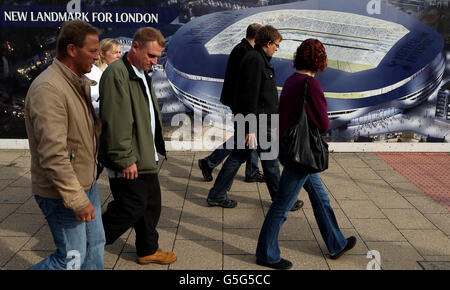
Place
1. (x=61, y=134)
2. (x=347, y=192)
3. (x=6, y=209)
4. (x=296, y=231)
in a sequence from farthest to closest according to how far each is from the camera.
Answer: (x=347, y=192) → (x=6, y=209) → (x=296, y=231) → (x=61, y=134)

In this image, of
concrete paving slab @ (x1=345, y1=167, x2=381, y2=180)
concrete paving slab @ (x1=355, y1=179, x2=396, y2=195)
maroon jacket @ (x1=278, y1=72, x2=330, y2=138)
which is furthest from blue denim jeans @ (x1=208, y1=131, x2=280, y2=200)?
concrete paving slab @ (x1=345, y1=167, x2=381, y2=180)

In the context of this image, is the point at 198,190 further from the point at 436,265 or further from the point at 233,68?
the point at 436,265

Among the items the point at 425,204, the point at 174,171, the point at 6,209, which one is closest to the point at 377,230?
the point at 425,204

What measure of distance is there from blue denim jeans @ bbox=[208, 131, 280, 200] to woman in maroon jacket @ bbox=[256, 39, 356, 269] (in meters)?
0.83

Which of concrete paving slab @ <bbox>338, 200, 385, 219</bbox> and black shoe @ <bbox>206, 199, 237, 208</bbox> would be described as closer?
concrete paving slab @ <bbox>338, 200, 385, 219</bbox>

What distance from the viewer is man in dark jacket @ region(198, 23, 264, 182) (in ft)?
A: 16.0

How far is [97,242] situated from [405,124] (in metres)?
5.44

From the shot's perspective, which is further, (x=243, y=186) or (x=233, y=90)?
(x=243, y=186)

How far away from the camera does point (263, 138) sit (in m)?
4.48

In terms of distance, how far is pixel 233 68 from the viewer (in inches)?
197

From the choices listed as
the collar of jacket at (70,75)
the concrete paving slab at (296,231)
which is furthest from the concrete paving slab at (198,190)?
the collar of jacket at (70,75)

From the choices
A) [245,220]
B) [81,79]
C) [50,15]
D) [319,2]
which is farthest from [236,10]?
[81,79]

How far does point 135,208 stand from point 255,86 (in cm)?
172

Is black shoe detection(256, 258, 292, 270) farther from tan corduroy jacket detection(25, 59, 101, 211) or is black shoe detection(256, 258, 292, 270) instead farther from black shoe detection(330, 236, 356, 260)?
tan corduroy jacket detection(25, 59, 101, 211)
